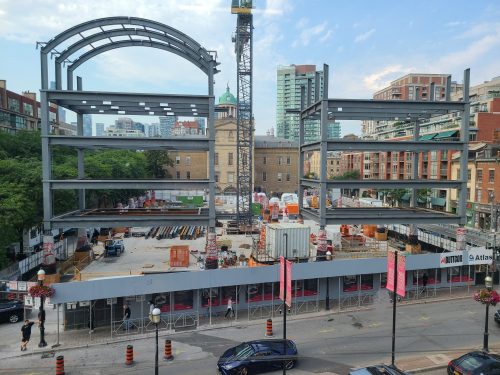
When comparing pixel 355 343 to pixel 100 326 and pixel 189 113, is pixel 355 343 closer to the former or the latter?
pixel 100 326

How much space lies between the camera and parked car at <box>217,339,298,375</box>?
1547 centimetres

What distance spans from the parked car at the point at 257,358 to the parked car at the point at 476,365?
243 inches

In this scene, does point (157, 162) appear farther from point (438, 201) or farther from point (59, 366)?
point (59, 366)

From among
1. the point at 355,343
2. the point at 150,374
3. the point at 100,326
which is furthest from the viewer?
the point at 100,326

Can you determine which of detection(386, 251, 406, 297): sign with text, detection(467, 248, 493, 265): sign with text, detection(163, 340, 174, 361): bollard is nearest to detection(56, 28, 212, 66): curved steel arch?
detection(386, 251, 406, 297): sign with text

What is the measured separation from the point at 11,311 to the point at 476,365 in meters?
23.1

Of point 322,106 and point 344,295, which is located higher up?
point 322,106

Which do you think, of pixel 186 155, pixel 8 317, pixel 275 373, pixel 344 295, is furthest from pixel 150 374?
pixel 186 155

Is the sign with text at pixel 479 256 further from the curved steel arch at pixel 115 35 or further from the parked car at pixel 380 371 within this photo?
the curved steel arch at pixel 115 35

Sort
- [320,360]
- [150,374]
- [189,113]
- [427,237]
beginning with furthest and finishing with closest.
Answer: [427,237] < [189,113] < [320,360] < [150,374]

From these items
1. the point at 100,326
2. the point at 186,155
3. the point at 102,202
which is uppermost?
the point at 186,155

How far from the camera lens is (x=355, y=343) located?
19.0 metres

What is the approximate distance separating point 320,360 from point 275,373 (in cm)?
225

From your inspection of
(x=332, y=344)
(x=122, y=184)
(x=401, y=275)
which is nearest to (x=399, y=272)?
(x=401, y=275)
